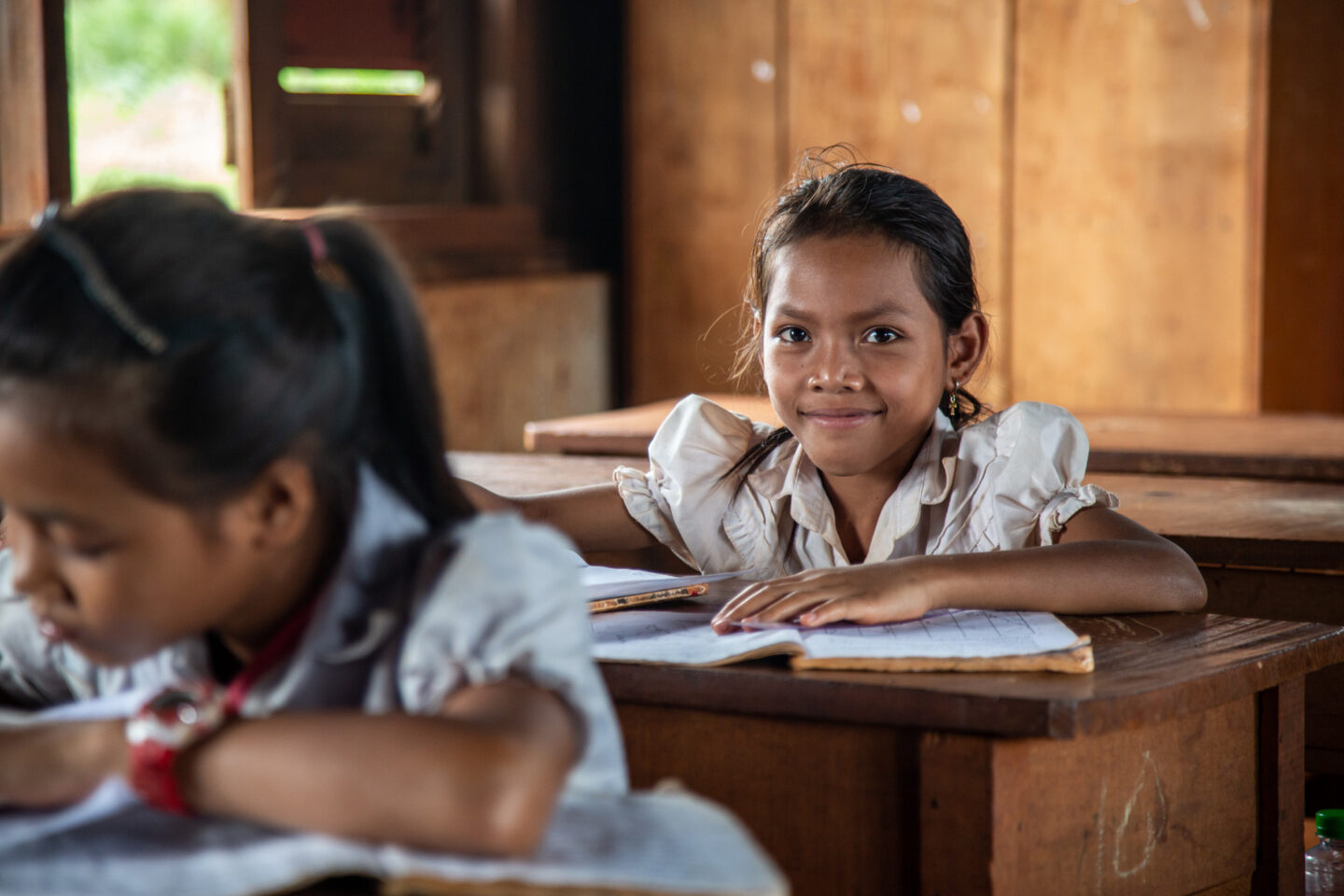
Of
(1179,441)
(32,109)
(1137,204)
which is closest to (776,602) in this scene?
(1179,441)

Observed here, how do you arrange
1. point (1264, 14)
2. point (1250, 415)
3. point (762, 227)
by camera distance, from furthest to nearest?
point (1264, 14), point (1250, 415), point (762, 227)

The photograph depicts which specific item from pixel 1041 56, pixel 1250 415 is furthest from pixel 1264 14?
pixel 1250 415

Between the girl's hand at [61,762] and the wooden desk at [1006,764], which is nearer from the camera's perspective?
the girl's hand at [61,762]

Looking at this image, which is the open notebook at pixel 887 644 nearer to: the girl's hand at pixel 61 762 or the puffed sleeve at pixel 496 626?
the puffed sleeve at pixel 496 626

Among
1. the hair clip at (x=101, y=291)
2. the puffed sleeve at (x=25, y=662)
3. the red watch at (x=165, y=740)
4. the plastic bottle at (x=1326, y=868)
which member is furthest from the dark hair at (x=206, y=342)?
the plastic bottle at (x=1326, y=868)

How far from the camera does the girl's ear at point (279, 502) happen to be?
836mm

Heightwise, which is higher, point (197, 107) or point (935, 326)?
point (197, 107)

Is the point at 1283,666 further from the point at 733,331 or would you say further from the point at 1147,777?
the point at 733,331

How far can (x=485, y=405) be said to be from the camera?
4.90 meters

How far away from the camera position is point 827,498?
74.8 inches

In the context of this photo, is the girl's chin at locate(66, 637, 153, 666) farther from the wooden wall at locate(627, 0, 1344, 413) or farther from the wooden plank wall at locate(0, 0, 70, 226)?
the wooden wall at locate(627, 0, 1344, 413)

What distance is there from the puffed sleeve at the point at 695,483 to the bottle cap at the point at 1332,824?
2.35ft

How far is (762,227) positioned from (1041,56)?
2941mm

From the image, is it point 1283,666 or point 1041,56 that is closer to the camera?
point 1283,666
